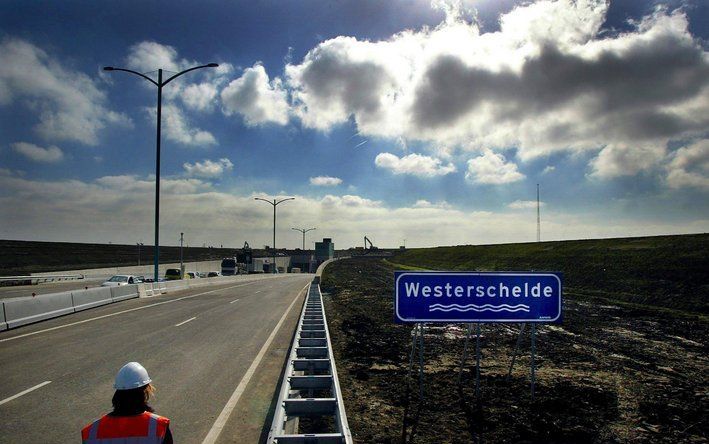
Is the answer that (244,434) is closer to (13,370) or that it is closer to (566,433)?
(566,433)

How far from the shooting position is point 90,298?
2130cm

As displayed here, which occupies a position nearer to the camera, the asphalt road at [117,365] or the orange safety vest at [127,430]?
the orange safety vest at [127,430]

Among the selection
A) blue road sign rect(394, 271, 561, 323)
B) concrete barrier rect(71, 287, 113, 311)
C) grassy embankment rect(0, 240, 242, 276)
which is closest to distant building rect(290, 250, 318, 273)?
grassy embankment rect(0, 240, 242, 276)

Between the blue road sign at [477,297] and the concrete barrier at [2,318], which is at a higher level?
the blue road sign at [477,297]

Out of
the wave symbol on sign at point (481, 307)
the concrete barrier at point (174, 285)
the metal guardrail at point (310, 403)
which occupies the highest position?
the wave symbol on sign at point (481, 307)

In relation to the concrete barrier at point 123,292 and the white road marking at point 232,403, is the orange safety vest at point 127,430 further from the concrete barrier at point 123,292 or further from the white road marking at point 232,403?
the concrete barrier at point 123,292

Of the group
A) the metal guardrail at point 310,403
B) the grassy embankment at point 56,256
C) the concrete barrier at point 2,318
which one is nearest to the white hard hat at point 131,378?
the metal guardrail at point 310,403

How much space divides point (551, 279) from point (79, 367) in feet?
31.7

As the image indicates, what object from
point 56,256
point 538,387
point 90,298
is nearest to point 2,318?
point 90,298

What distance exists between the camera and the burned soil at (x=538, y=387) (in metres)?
6.50

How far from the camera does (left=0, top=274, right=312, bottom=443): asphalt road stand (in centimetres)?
665

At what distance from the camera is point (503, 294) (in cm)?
807

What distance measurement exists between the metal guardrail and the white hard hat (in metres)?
2.19

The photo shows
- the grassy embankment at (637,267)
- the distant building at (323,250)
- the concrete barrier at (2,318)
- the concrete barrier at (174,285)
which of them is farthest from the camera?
the distant building at (323,250)
